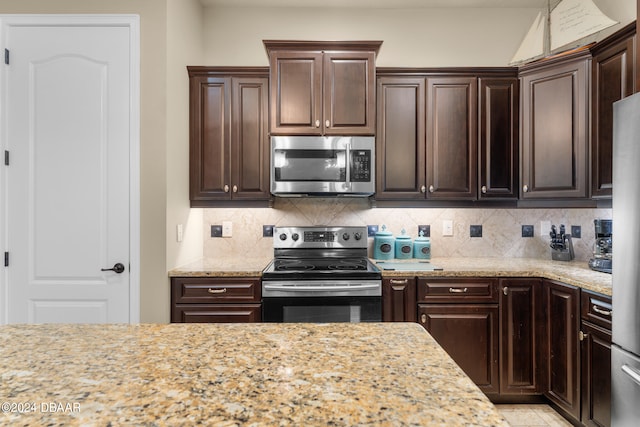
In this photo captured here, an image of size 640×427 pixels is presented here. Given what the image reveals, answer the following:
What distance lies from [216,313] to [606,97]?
281cm

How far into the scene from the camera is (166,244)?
221 centimetres

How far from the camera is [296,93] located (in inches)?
100

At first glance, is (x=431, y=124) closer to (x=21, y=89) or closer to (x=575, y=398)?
(x=575, y=398)

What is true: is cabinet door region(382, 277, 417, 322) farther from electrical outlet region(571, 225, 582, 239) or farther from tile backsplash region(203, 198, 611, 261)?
electrical outlet region(571, 225, 582, 239)

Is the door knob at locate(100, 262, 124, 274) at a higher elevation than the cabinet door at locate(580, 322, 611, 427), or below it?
higher

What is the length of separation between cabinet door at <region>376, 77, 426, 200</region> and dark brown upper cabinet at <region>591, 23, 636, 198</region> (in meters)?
1.06

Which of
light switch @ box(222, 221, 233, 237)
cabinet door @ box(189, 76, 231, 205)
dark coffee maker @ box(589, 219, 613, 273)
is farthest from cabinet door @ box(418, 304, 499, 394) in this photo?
cabinet door @ box(189, 76, 231, 205)

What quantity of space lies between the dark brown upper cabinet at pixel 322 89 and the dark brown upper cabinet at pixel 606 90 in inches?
55.5

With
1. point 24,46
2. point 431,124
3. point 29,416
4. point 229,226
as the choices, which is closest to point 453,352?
point 431,124

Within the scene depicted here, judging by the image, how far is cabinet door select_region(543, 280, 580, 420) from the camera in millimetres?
2018

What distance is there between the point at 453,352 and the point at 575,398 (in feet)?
2.23

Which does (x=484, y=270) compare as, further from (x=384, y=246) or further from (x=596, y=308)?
(x=384, y=246)

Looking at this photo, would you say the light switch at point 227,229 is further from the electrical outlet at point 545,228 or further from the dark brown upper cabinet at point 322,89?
the electrical outlet at point 545,228

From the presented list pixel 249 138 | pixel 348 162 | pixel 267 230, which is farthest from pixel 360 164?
pixel 267 230
